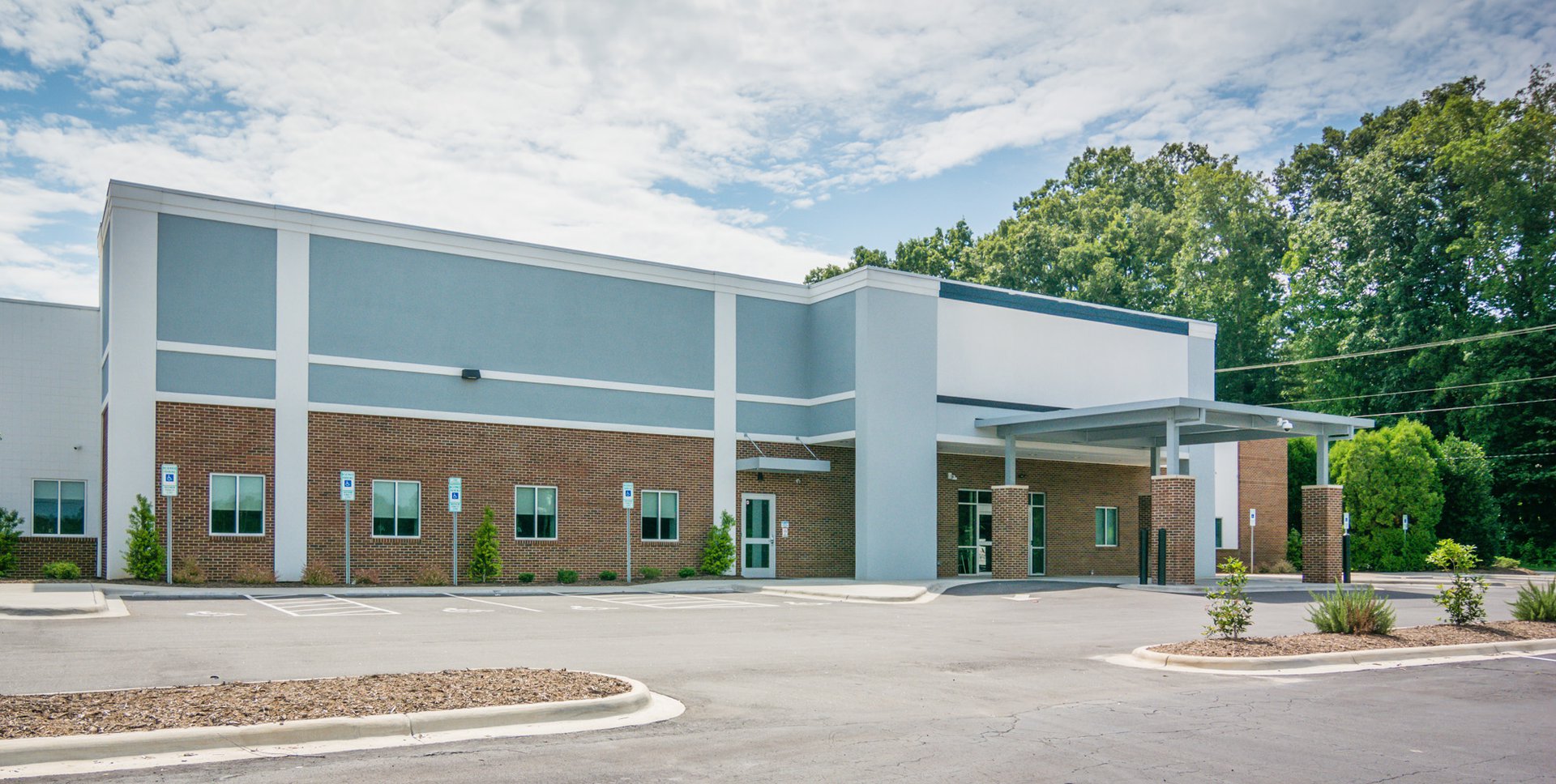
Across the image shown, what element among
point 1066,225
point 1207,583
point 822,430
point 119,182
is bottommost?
point 1207,583

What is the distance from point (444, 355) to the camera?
94.0 ft

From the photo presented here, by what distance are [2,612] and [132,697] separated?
11561mm

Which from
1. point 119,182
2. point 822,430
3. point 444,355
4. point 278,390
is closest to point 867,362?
point 822,430

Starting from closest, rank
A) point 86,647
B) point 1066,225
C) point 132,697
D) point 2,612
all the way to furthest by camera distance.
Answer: point 132,697 → point 86,647 → point 2,612 → point 1066,225

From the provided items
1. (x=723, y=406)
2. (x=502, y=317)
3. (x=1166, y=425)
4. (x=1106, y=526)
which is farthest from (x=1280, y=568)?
(x=502, y=317)

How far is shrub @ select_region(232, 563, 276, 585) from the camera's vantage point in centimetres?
2539

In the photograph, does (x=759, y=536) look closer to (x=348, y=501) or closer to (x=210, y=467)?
(x=348, y=501)

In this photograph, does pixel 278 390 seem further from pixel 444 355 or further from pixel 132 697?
pixel 132 697

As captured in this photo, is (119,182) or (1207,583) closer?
(119,182)

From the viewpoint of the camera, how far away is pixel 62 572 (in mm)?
25375

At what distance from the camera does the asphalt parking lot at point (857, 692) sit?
8.21m

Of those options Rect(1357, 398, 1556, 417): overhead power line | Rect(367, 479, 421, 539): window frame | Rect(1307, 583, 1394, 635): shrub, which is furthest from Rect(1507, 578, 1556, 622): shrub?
Rect(1357, 398, 1556, 417): overhead power line

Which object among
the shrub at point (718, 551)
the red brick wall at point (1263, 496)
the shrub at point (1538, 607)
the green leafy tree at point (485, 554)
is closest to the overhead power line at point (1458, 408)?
the red brick wall at point (1263, 496)

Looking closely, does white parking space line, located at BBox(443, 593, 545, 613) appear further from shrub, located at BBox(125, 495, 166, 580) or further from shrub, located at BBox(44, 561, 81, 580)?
shrub, located at BBox(44, 561, 81, 580)
